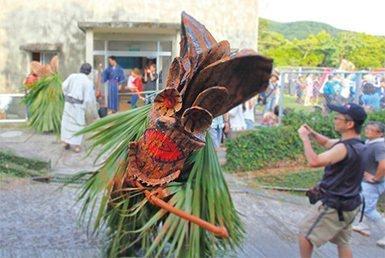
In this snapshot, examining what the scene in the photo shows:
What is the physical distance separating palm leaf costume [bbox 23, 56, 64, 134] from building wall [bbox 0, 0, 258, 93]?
551cm

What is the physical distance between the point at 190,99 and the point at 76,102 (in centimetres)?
665

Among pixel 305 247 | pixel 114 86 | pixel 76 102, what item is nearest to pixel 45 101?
pixel 76 102

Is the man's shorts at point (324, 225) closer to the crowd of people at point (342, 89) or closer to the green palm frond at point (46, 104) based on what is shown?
the green palm frond at point (46, 104)

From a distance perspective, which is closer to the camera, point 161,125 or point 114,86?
point 161,125

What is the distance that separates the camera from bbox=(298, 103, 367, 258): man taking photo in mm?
4781

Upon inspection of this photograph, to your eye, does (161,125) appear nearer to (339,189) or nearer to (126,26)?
(339,189)

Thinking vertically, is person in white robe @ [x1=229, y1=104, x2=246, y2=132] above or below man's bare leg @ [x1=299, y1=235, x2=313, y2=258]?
above

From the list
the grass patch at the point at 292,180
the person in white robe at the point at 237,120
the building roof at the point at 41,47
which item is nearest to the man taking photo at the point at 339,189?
the grass patch at the point at 292,180

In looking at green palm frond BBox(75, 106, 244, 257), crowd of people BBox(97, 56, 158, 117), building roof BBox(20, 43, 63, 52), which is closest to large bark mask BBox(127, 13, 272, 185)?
green palm frond BBox(75, 106, 244, 257)

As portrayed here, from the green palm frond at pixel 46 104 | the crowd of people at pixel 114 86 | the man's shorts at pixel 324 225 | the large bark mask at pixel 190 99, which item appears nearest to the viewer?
the large bark mask at pixel 190 99

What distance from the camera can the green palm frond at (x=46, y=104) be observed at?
39.4 feet

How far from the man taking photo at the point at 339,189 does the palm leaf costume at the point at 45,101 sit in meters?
7.86

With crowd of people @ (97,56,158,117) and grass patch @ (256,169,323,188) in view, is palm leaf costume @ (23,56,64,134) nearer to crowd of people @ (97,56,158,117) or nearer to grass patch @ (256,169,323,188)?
crowd of people @ (97,56,158,117)

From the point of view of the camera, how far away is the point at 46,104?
12.1 meters
